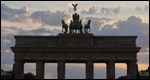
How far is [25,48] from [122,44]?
18931mm

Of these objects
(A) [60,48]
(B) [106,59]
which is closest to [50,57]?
(A) [60,48]

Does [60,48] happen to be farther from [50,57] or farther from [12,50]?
[12,50]

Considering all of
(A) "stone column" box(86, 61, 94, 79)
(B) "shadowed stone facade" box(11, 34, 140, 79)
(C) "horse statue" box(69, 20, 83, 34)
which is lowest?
(A) "stone column" box(86, 61, 94, 79)

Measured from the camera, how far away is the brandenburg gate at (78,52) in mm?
102625

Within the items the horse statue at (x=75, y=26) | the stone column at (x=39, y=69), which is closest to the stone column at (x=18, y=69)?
the stone column at (x=39, y=69)

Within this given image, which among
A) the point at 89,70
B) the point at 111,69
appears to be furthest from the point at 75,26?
the point at 111,69

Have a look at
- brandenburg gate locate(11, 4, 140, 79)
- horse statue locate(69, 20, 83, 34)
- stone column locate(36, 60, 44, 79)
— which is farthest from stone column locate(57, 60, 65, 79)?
horse statue locate(69, 20, 83, 34)

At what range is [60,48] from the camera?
4033 inches

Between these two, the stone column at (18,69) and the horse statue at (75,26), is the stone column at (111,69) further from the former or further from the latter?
the stone column at (18,69)

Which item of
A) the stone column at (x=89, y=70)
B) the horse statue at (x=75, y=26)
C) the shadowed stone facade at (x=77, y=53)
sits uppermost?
the horse statue at (x=75, y=26)

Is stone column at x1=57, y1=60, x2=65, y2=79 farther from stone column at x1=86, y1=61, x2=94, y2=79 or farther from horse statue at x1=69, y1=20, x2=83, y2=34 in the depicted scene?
horse statue at x1=69, y1=20, x2=83, y2=34

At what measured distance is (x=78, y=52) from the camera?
10294 cm

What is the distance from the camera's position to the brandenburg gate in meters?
103

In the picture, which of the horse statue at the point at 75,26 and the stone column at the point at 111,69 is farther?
the horse statue at the point at 75,26
